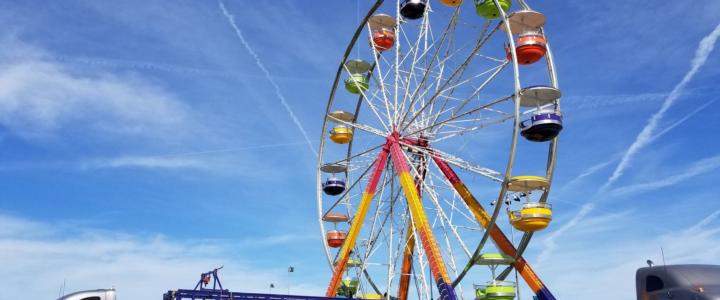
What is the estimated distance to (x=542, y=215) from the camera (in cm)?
2127

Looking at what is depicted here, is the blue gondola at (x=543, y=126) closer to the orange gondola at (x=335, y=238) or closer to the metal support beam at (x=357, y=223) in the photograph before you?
the metal support beam at (x=357, y=223)

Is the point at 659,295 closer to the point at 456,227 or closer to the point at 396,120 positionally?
the point at 456,227

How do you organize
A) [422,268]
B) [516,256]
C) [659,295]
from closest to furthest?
[659,295] → [422,268] → [516,256]

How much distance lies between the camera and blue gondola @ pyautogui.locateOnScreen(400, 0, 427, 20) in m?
27.8

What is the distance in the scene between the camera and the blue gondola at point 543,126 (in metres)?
20.9

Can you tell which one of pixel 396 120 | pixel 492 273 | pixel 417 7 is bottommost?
pixel 492 273

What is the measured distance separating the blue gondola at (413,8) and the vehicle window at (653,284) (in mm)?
19095

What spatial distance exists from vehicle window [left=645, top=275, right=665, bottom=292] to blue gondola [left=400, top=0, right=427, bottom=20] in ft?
62.6

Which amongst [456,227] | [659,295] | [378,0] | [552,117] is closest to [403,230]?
[456,227]

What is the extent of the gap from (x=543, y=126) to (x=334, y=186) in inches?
516

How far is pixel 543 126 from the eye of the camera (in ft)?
68.6

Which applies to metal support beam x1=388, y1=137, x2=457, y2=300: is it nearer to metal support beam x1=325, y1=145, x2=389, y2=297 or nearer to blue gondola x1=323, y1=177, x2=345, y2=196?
metal support beam x1=325, y1=145, x2=389, y2=297

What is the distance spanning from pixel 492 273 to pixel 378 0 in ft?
46.2

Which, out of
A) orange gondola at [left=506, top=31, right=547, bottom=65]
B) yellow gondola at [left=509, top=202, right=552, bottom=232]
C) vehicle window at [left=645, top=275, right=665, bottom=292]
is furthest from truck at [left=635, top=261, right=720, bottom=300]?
orange gondola at [left=506, top=31, right=547, bottom=65]
